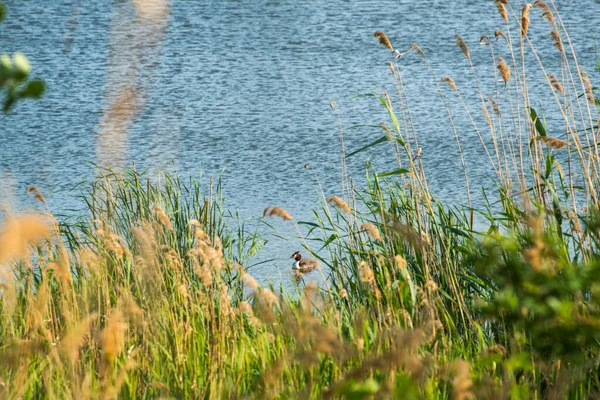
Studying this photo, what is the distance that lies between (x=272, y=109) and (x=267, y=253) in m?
2.40

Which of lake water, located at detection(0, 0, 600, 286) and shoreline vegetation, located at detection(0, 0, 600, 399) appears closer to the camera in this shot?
shoreline vegetation, located at detection(0, 0, 600, 399)

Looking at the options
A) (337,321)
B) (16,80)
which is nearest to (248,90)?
(337,321)

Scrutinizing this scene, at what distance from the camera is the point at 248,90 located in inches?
260

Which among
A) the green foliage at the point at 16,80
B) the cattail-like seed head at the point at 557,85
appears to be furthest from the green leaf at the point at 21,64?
the cattail-like seed head at the point at 557,85

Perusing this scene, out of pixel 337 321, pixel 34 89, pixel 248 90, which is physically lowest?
pixel 337 321

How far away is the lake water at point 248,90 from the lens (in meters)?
5.04

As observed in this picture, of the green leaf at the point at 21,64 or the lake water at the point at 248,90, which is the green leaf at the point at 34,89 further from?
the lake water at the point at 248,90

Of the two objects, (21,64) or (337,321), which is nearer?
(21,64)

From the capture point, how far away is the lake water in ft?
16.5

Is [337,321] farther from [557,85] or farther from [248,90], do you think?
[248,90]

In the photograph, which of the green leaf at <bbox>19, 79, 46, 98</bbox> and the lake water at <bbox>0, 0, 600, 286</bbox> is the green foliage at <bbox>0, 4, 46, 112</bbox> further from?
the lake water at <bbox>0, 0, 600, 286</bbox>

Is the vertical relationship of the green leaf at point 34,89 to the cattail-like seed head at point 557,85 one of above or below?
above

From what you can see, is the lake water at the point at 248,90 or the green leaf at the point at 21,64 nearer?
the green leaf at the point at 21,64

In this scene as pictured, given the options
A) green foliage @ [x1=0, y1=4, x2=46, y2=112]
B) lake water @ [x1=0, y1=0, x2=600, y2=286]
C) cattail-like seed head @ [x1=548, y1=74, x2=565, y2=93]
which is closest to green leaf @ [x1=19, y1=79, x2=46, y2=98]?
green foliage @ [x1=0, y1=4, x2=46, y2=112]
